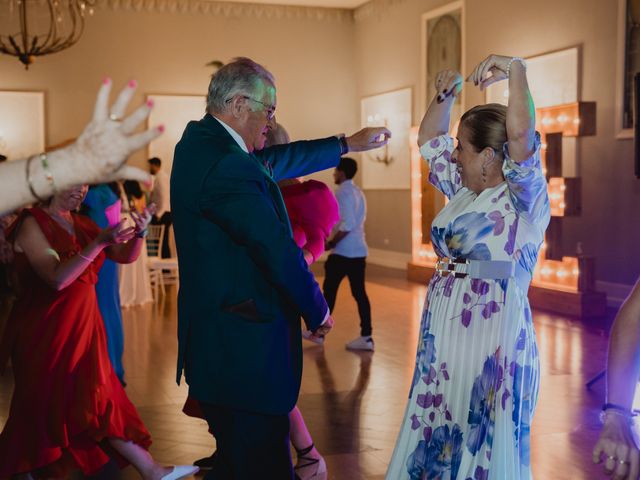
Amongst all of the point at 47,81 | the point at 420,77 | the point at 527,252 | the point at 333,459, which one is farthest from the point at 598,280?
the point at 47,81

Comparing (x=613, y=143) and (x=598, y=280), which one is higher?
(x=613, y=143)

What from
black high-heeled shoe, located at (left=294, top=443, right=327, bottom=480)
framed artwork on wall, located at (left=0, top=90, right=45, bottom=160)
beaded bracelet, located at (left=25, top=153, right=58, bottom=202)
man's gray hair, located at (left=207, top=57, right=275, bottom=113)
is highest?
framed artwork on wall, located at (left=0, top=90, right=45, bottom=160)

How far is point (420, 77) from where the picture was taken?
40.8 feet

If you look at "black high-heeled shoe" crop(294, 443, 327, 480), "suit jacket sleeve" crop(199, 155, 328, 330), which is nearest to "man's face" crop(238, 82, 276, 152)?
"suit jacket sleeve" crop(199, 155, 328, 330)

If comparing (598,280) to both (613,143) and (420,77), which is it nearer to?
(613,143)

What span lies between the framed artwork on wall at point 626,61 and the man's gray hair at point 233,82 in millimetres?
6773

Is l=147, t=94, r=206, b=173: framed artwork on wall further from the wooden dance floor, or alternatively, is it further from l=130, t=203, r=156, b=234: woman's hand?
l=130, t=203, r=156, b=234: woman's hand

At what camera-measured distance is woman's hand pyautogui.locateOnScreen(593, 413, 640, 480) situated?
4.74 ft

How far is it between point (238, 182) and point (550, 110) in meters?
Answer: 6.71

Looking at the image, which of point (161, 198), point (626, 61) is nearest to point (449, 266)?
point (626, 61)

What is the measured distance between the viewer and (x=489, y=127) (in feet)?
7.72

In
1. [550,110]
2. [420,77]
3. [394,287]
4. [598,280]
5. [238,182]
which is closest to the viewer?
[238,182]

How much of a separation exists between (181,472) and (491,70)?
2.25 meters

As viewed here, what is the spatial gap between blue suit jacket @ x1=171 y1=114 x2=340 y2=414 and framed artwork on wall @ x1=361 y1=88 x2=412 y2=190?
10.7 m
